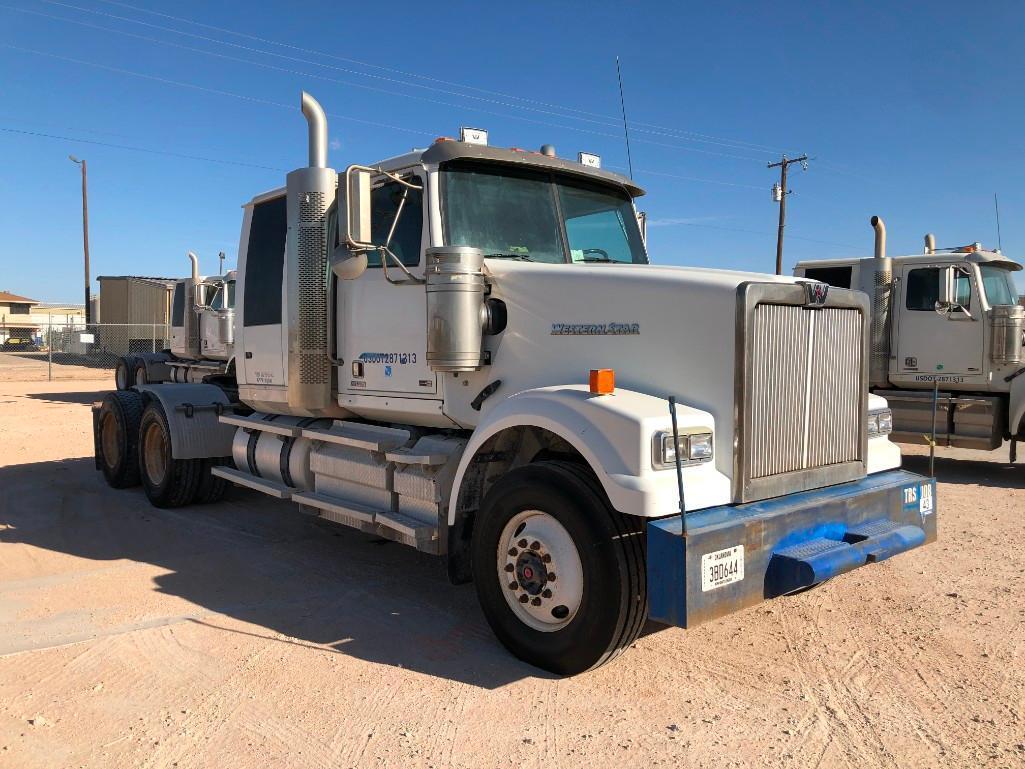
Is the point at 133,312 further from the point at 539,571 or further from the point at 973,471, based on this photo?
the point at 539,571

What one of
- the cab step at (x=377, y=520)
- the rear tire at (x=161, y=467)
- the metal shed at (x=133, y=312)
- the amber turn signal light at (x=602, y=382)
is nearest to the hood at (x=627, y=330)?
the amber turn signal light at (x=602, y=382)

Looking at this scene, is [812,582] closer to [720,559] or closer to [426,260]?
[720,559]

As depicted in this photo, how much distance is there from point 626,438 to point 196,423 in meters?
5.46

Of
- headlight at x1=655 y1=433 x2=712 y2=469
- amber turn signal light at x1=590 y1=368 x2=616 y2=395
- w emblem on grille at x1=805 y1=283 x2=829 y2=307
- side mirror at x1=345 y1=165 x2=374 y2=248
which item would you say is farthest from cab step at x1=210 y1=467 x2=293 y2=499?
w emblem on grille at x1=805 y1=283 x2=829 y2=307

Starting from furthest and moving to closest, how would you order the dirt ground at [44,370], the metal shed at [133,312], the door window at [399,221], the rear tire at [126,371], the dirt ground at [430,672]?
the metal shed at [133,312]
the dirt ground at [44,370]
the rear tire at [126,371]
the door window at [399,221]
the dirt ground at [430,672]

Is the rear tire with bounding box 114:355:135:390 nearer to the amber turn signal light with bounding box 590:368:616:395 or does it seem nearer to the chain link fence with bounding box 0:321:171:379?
the chain link fence with bounding box 0:321:171:379

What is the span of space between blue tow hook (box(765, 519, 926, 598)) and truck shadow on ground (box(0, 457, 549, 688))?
1.24 metres

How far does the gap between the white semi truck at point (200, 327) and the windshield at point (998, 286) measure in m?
12.6

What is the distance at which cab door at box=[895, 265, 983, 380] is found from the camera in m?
10.4

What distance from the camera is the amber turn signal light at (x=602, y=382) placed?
3.88m

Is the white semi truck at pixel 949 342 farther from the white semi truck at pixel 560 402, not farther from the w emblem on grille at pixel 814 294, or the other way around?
the w emblem on grille at pixel 814 294

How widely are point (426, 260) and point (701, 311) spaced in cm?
172

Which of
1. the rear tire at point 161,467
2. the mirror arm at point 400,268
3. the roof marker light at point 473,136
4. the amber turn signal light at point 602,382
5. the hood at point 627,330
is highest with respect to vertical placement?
the roof marker light at point 473,136

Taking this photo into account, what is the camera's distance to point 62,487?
349 inches
